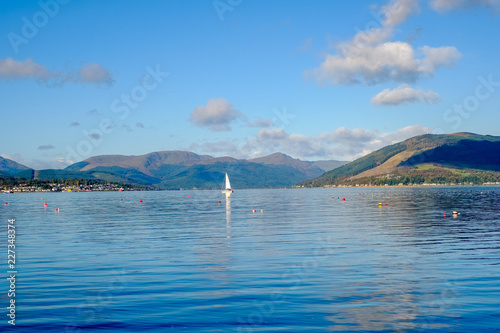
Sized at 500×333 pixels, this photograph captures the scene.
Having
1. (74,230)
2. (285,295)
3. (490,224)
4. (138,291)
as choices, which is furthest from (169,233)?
(490,224)

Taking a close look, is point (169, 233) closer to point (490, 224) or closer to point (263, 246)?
point (263, 246)

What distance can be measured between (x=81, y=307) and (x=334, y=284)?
15928 millimetres

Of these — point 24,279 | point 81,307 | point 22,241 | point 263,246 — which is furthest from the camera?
point 22,241

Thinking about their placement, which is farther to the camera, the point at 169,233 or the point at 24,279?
the point at 169,233

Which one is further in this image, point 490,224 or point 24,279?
point 490,224

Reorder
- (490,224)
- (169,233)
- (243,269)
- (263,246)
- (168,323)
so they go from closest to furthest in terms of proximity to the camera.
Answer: (168,323) → (243,269) → (263,246) → (169,233) → (490,224)

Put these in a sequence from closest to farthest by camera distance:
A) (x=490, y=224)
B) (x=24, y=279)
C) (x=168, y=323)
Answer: (x=168, y=323) → (x=24, y=279) → (x=490, y=224)

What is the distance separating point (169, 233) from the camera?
62.8m

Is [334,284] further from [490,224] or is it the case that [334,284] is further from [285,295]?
[490,224]

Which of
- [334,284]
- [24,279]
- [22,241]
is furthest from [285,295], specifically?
[22,241]

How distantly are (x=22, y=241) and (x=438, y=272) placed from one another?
1910 inches

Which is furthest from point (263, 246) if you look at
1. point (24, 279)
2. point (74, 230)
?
point (74, 230)

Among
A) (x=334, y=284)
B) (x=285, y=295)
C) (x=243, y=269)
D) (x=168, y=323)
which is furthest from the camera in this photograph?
(x=243, y=269)

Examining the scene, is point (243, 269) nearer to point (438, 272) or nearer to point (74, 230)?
point (438, 272)
